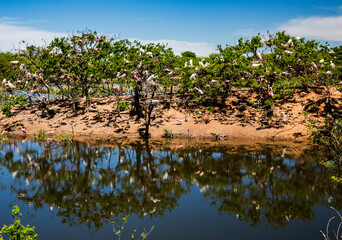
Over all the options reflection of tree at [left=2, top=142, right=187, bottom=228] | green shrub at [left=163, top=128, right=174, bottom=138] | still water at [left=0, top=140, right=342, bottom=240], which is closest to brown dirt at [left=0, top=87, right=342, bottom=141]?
green shrub at [left=163, top=128, right=174, bottom=138]

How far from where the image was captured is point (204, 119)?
69.5 ft

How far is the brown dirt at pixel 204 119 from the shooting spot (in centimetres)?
1936

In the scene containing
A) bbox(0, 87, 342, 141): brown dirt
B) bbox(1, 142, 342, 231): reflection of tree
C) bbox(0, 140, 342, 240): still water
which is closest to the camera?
bbox(0, 140, 342, 240): still water

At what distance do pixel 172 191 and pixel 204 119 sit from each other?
36.0 feet

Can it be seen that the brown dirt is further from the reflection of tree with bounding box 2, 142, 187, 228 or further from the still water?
the reflection of tree with bounding box 2, 142, 187, 228

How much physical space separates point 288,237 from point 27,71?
20932 millimetres

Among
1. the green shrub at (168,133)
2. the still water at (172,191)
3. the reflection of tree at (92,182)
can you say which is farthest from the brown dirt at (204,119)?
the reflection of tree at (92,182)

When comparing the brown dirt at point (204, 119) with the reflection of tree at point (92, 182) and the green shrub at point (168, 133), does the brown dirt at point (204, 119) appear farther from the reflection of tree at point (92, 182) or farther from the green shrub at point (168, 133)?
the reflection of tree at point (92, 182)

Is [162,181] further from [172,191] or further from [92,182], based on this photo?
[92,182]

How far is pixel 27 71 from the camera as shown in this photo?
22656 mm

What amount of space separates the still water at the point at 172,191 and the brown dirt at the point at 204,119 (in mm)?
2887

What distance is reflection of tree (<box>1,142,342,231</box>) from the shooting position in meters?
9.23

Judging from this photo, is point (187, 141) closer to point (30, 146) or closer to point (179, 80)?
point (179, 80)

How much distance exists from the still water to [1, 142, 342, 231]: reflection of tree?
31 mm
